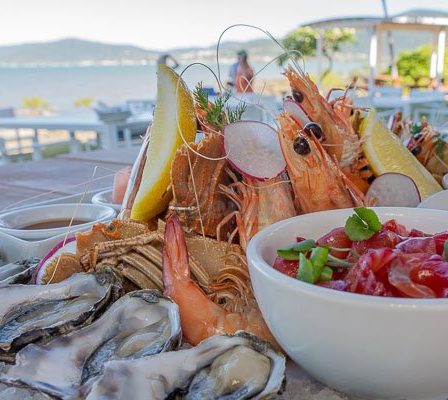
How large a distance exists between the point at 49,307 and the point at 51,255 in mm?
127

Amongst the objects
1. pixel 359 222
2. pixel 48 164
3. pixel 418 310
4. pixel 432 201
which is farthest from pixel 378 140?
pixel 48 164

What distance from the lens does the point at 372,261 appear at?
50 centimetres

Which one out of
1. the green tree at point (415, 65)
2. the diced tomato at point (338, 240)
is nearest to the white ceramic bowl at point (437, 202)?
the diced tomato at point (338, 240)

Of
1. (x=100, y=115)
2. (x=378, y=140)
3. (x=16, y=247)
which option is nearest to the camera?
(x=16, y=247)

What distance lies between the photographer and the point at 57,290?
2.19 feet

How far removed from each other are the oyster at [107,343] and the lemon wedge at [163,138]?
19cm

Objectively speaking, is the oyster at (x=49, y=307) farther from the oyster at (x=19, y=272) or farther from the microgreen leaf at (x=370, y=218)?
the microgreen leaf at (x=370, y=218)

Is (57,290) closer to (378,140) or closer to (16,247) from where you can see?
(16,247)

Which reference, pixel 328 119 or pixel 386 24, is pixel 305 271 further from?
pixel 386 24

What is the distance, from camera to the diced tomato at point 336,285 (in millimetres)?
500

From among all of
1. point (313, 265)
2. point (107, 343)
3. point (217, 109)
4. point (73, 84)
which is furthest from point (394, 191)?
point (73, 84)

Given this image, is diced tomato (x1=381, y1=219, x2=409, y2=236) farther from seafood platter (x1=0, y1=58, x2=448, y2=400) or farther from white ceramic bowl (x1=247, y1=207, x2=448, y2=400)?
white ceramic bowl (x1=247, y1=207, x2=448, y2=400)

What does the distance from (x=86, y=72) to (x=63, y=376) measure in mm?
44842

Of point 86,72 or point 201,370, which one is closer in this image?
point 201,370
